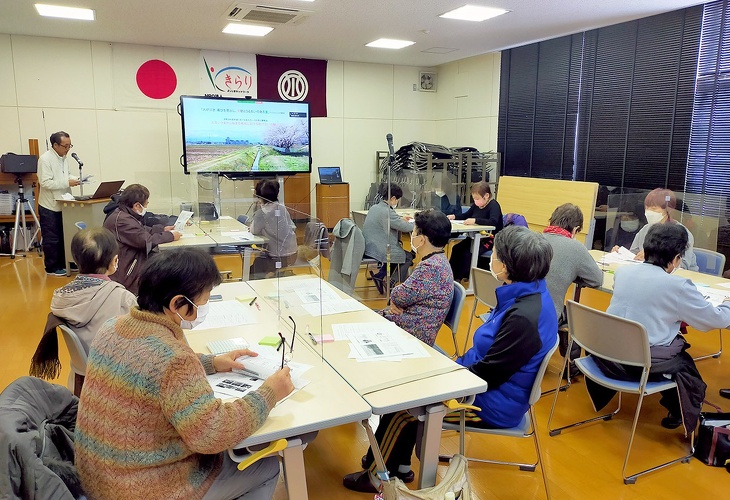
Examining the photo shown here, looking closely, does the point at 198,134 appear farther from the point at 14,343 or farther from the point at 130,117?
the point at 14,343

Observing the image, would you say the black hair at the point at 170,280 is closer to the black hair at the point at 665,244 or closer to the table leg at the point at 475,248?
the black hair at the point at 665,244

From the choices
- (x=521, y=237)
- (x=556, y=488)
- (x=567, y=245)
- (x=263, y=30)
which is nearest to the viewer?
(x=521, y=237)

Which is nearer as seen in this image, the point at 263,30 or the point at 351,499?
the point at 351,499

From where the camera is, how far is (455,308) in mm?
2709

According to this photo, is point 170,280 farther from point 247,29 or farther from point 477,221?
point 247,29

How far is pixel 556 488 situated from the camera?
7.70 feet

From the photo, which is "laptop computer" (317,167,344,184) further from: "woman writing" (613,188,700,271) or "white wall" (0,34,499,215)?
"woman writing" (613,188,700,271)

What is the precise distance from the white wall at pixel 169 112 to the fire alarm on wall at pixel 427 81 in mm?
107

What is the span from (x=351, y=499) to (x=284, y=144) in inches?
247

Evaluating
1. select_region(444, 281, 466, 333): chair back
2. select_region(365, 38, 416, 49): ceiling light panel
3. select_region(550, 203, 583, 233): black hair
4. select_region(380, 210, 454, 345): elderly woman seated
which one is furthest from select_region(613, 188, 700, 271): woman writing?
select_region(365, 38, 416, 49): ceiling light panel

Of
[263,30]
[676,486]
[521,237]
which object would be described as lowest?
[676,486]

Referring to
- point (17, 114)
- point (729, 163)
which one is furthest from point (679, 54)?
point (17, 114)

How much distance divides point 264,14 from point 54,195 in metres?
3.13

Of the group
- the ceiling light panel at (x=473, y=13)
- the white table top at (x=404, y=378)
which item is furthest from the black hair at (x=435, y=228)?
the ceiling light panel at (x=473, y=13)
